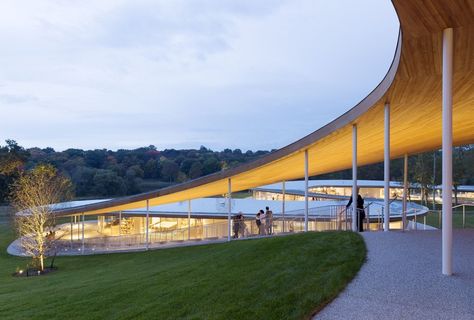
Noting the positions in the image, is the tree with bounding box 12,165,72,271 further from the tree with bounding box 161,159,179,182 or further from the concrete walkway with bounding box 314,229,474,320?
the tree with bounding box 161,159,179,182

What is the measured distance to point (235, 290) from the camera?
639 cm

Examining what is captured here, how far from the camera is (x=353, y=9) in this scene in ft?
558

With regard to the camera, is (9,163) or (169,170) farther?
(169,170)

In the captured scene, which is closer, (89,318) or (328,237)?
(89,318)

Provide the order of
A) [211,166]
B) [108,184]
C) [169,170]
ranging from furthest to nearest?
[169,170]
[211,166]
[108,184]

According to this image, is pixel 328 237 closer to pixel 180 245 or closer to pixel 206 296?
pixel 206 296

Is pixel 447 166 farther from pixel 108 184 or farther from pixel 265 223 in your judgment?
pixel 108 184

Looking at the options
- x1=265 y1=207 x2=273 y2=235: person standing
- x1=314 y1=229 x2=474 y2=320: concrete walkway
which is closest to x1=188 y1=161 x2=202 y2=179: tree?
x1=265 y1=207 x2=273 y2=235: person standing

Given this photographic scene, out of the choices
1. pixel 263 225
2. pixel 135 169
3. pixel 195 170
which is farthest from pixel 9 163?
pixel 263 225

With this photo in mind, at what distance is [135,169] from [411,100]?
4897cm

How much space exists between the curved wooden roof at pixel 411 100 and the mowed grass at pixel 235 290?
131 inches

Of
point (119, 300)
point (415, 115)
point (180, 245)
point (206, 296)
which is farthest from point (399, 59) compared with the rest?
point (180, 245)

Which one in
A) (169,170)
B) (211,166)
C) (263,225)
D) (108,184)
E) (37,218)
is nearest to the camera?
(263,225)

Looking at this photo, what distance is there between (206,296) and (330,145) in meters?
8.48
